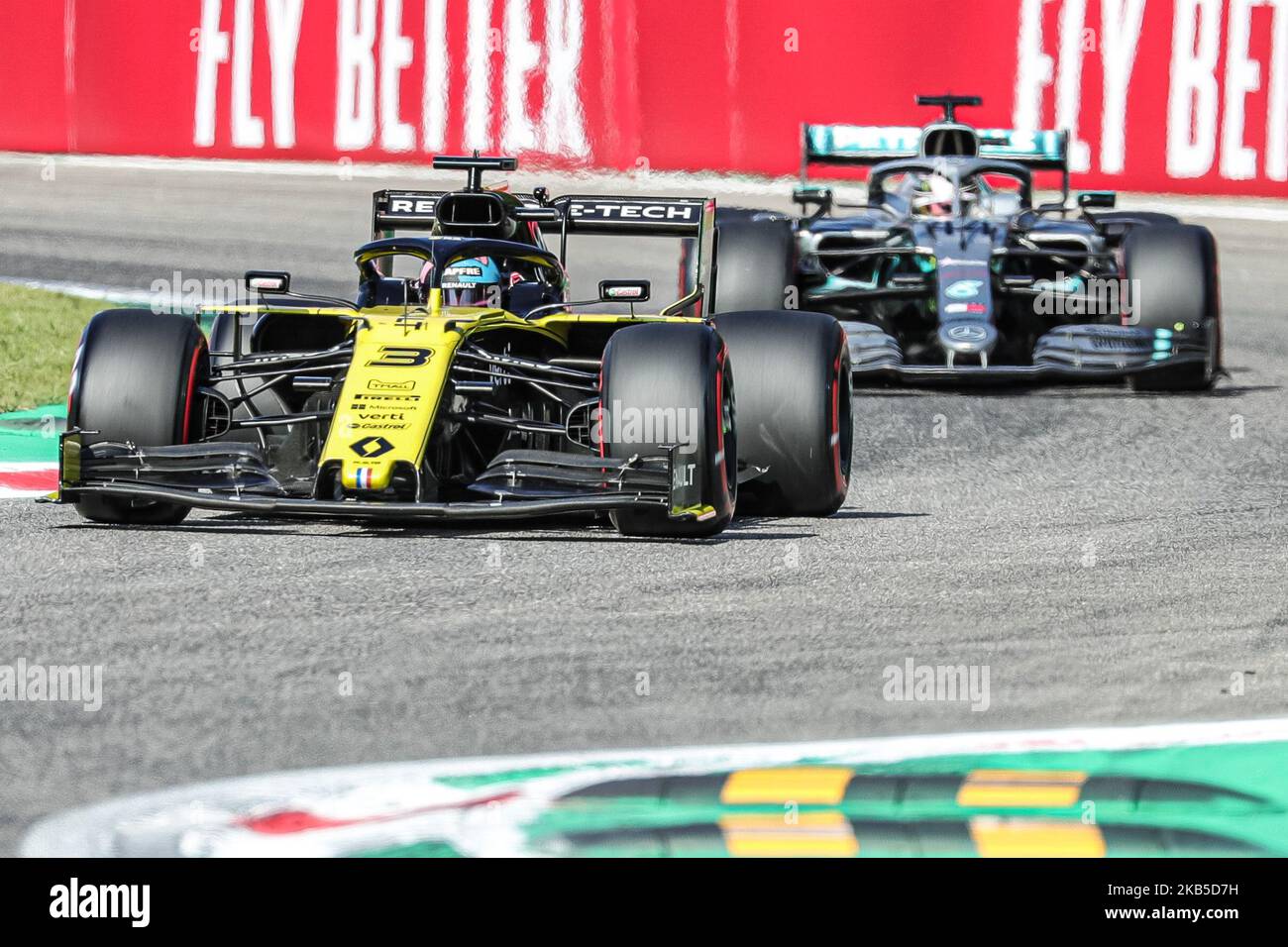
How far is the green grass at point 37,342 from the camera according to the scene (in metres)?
13.0

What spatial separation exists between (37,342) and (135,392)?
20.1 ft

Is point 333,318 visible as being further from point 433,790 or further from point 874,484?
point 433,790

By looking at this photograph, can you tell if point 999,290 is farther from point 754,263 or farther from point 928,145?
point 928,145

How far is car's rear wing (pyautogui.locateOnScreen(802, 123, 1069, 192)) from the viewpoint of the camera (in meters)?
15.3

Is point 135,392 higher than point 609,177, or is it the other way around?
point 609,177

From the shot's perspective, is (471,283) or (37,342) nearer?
(471,283)

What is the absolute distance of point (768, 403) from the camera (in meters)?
9.15

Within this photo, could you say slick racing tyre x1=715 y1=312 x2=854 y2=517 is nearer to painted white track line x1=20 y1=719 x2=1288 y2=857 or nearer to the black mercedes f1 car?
painted white track line x1=20 y1=719 x2=1288 y2=857

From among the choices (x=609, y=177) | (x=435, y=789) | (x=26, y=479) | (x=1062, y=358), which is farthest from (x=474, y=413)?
(x=609, y=177)

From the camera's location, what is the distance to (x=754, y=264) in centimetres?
1366

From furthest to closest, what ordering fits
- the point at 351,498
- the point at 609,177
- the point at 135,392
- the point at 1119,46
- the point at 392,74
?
the point at 392,74, the point at 609,177, the point at 1119,46, the point at 135,392, the point at 351,498

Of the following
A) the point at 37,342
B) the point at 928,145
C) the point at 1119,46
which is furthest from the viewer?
the point at 1119,46

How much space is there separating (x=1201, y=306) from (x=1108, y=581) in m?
5.86
